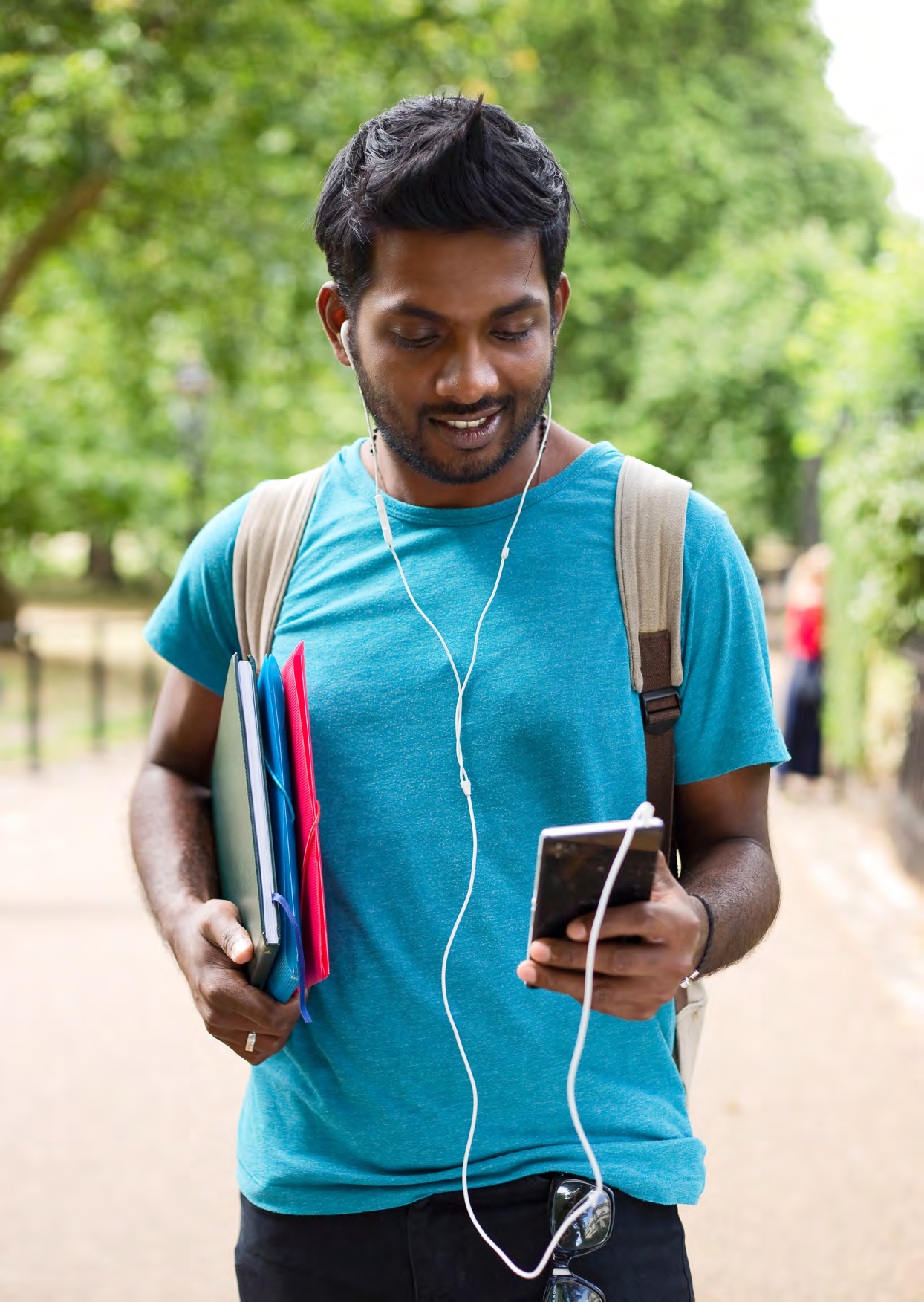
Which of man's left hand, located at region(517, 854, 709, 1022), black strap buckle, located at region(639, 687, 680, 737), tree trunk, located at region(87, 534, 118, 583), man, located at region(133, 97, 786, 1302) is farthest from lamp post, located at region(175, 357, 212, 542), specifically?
man's left hand, located at region(517, 854, 709, 1022)

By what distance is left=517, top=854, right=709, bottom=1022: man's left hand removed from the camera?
153 centimetres

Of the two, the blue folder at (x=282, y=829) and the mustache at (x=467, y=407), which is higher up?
the mustache at (x=467, y=407)

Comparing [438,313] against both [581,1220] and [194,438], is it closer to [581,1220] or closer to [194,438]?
[581,1220]

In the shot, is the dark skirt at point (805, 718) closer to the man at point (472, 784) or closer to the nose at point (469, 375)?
the man at point (472, 784)

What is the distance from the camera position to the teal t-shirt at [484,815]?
1.82m

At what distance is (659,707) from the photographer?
185 cm

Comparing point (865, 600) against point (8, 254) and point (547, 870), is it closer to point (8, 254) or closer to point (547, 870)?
point (547, 870)

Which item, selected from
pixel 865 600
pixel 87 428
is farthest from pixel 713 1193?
pixel 87 428

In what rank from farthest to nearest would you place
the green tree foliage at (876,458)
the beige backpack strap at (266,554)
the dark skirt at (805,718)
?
the dark skirt at (805,718), the green tree foliage at (876,458), the beige backpack strap at (266,554)

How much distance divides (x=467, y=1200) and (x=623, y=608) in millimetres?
703

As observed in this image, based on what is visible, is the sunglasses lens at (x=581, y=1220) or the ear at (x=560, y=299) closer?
the sunglasses lens at (x=581, y=1220)

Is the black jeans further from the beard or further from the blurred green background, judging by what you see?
the blurred green background

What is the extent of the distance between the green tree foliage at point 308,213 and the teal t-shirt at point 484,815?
10434 mm

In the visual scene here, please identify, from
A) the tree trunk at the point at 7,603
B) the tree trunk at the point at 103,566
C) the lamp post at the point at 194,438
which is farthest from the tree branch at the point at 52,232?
the tree trunk at the point at 103,566
